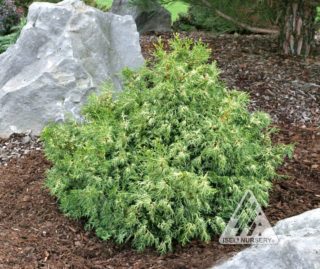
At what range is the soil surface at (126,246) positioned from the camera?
321 centimetres

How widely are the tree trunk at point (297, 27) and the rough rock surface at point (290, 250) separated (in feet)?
12.8

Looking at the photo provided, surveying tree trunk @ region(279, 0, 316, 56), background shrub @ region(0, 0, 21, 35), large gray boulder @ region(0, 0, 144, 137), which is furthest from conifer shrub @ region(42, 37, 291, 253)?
background shrub @ region(0, 0, 21, 35)

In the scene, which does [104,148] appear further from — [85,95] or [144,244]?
[85,95]

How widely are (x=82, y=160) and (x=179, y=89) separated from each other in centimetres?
68

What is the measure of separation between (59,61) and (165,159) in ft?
6.75

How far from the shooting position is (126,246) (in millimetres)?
3344

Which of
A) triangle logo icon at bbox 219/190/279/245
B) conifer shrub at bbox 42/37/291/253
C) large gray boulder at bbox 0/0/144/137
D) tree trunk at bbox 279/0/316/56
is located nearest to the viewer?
conifer shrub at bbox 42/37/291/253

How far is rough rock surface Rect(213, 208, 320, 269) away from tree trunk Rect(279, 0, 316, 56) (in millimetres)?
3904

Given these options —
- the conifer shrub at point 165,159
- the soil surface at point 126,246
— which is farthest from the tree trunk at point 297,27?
the conifer shrub at point 165,159

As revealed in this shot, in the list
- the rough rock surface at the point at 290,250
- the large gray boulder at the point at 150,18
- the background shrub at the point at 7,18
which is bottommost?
the background shrub at the point at 7,18

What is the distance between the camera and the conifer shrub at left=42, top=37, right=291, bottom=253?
3146mm

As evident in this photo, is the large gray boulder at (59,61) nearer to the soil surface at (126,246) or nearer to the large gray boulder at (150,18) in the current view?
the soil surface at (126,246)

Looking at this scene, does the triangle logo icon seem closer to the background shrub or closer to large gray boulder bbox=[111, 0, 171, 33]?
large gray boulder bbox=[111, 0, 171, 33]

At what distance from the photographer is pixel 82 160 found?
3361 mm
